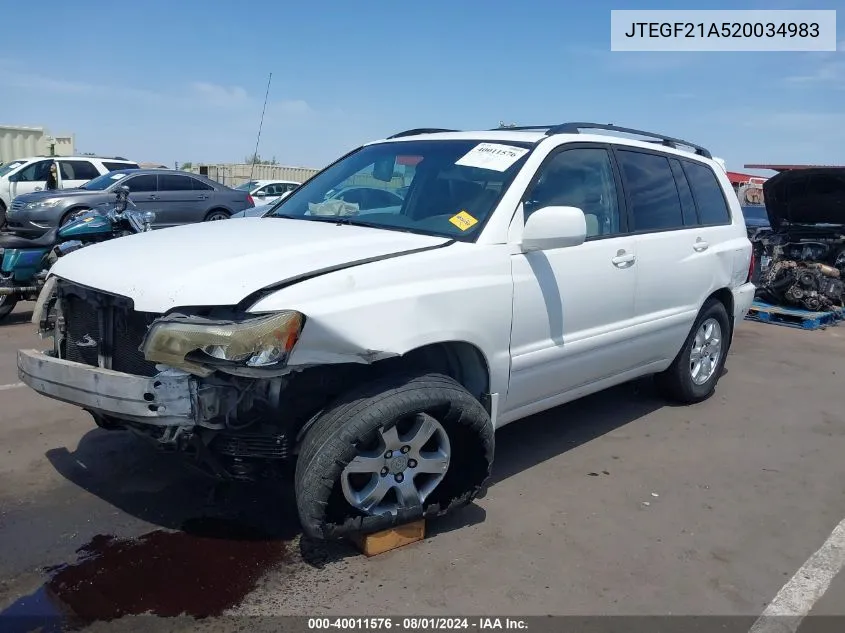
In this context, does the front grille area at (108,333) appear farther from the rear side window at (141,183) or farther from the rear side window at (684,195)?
the rear side window at (141,183)

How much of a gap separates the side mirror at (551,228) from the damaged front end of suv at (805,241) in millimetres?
6925

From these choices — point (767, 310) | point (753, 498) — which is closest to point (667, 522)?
point (753, 498)

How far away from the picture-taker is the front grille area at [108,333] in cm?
302

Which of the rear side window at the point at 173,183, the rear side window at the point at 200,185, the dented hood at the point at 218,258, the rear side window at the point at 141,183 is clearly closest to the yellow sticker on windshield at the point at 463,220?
the dented hood at the point at 218,258

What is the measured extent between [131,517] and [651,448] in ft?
9.94

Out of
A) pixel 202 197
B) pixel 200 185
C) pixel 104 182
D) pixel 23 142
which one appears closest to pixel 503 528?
pixel 202 197

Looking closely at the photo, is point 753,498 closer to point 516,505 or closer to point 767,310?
point 516,505

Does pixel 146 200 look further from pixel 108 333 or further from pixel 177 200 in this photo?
pixel 108 333

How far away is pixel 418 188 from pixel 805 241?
26.1ft

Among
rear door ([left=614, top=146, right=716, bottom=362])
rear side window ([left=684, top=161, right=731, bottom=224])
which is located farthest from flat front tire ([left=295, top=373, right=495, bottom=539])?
rear side window ([left=684, top=161, right=731, bottom=224])

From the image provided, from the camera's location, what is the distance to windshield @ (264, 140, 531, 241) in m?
3.65

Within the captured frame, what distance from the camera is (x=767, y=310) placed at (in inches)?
356

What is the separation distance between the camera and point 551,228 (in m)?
3.45

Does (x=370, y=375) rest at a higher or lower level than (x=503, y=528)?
higher
